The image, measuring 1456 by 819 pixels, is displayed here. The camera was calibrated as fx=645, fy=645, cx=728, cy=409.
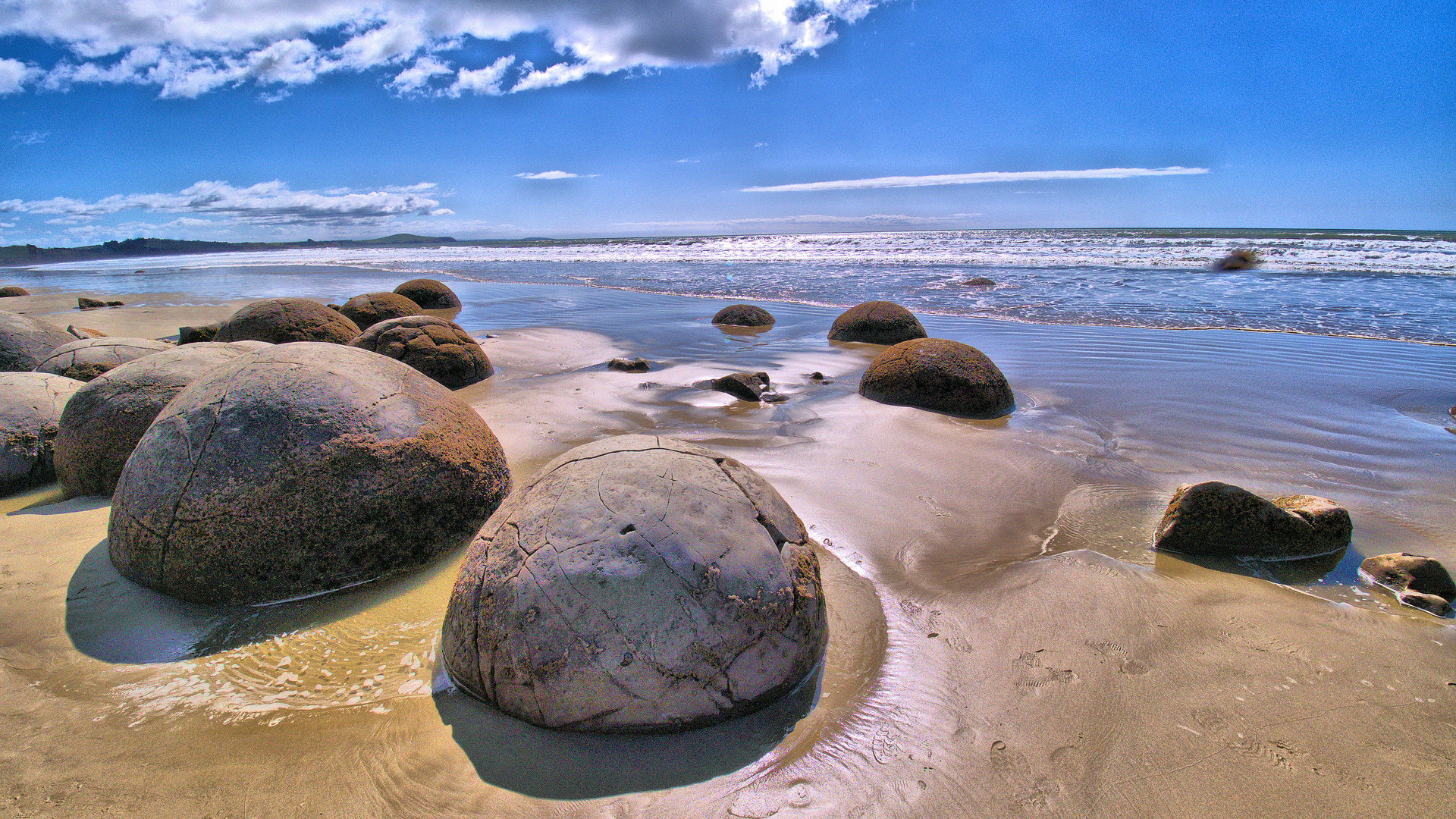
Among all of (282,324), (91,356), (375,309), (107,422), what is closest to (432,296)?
(375,309)

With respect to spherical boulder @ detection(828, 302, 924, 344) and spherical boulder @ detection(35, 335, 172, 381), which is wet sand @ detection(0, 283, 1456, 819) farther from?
spherical boulder @ detection(828, 302, 924, 344)

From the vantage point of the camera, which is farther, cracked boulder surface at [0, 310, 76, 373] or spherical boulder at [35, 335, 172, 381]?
cracked boulder surface at [0, 310, 76, 373]

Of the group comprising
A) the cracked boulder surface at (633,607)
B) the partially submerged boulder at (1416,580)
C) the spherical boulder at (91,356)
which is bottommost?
the partially submerged boulder at (1416,580)

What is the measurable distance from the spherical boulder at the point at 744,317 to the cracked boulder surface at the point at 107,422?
8831 mm

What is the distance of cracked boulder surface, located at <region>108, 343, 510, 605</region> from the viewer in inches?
115

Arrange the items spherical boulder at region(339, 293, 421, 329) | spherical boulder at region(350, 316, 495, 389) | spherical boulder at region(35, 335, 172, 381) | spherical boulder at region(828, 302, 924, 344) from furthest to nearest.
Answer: spherical boulder at region(339, 293, 421, 329), spherical boulder at region(828, 302, 924, 344), spherical boulder at region(350, 316, 495, 389), spherical boulder at region(35, 335, 172, 381)

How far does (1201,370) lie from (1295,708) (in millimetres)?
6905

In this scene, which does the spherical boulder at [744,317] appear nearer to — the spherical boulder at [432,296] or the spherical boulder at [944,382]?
the spherical boulder at [944,382]

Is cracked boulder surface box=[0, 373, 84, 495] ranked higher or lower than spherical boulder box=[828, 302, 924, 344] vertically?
lower

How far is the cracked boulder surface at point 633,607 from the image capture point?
7.12ft

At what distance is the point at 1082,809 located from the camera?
2035 mm

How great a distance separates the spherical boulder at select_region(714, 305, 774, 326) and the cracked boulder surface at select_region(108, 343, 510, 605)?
30.1ft

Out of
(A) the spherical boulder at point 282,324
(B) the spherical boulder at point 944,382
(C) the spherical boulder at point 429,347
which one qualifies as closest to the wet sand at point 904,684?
(B) the spherical boulder at point 944,382

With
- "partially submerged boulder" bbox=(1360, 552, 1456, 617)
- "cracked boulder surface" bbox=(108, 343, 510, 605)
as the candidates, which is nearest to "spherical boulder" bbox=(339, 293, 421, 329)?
"cracked boulder surface" bbox=(108, 343, 510, 605)
